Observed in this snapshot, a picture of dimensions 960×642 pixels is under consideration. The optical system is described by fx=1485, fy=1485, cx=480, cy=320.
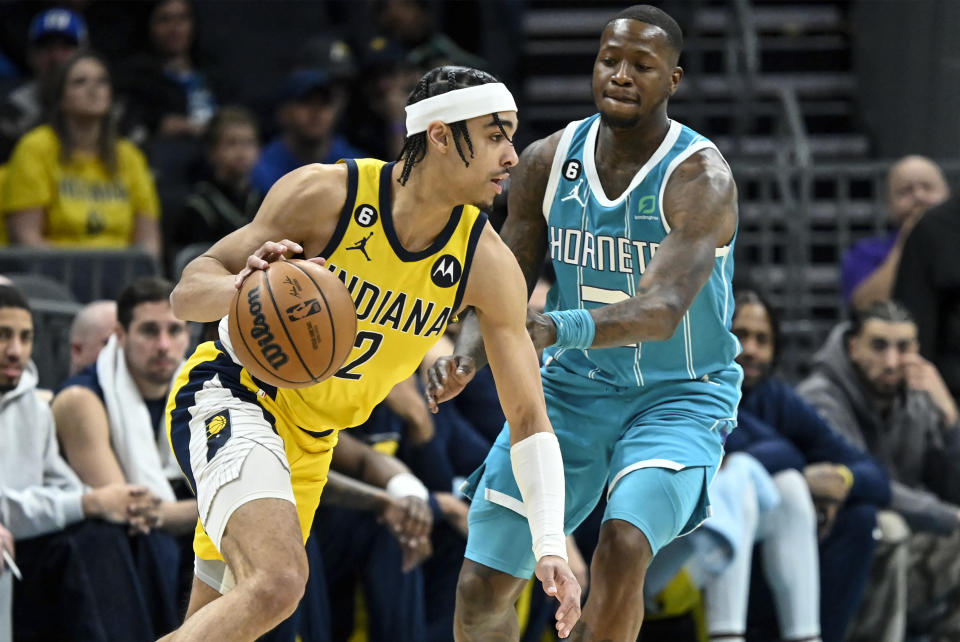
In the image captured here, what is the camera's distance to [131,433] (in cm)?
555

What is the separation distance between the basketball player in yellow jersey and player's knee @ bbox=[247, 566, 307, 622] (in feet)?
0.69

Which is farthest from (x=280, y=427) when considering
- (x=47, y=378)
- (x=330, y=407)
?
(x=47, y=378)

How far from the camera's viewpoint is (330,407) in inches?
161

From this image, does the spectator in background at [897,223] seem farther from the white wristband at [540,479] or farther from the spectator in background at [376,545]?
the white wristband at [540,479]

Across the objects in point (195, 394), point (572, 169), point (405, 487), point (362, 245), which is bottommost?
point (405, 487)

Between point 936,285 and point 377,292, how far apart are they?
4.76 metres

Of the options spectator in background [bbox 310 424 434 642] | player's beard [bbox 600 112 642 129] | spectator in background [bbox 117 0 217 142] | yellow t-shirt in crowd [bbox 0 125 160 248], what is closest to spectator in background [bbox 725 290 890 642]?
spectator in background [bbox 310 424 434 642]

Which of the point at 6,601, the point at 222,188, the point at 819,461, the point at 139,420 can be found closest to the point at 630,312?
the point at 139,420

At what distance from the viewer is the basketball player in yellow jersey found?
3787 millimetres

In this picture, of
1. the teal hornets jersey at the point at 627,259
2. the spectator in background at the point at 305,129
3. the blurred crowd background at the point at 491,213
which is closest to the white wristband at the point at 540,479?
Answer: the teal hornets jersey at the point at 627,259

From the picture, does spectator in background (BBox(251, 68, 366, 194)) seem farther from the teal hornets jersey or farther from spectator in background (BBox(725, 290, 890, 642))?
the teal hornets jersey

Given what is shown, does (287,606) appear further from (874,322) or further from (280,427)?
(874,322)

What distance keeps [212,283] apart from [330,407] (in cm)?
57

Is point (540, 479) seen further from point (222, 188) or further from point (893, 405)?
point (222, 188)
